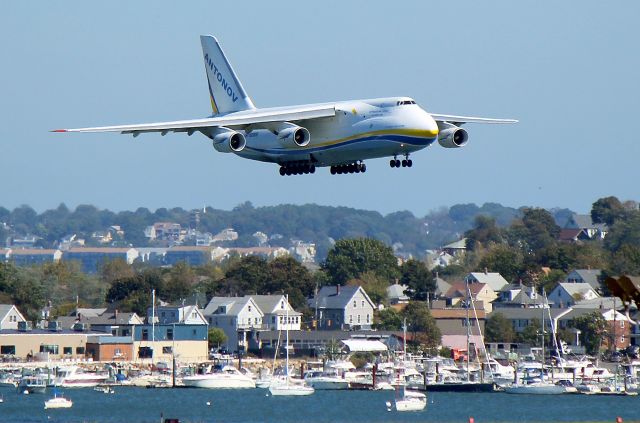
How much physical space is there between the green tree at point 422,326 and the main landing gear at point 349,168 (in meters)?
49.2

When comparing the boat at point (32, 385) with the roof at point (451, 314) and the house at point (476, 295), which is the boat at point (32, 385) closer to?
the roof at point (451, 314)

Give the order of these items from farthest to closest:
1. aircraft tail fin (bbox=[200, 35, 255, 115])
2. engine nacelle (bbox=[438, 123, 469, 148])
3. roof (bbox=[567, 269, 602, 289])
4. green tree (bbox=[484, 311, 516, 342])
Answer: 1. roof (bbox=[567, 269, 602, 289])
2. green tree (bbox=[484, 311, 516, 342])
3. aircraft tail fin (bbox=[200, 35, 255, 115])
4. engine nacelle (bbox=[438, 123, 469, 148])

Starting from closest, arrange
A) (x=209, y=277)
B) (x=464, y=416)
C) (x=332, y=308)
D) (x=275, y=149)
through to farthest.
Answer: (x=275, y=149) < (x=464, y=416) < (x=332, y=308) < (x=209, y=277)

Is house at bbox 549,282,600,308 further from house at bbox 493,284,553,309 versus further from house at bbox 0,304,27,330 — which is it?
house at bbox 0,304,27,330

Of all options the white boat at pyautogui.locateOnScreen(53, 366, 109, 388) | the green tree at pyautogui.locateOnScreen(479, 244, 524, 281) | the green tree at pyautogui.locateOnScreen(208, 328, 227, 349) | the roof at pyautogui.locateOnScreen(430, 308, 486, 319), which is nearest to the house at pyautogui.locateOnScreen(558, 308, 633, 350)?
the roof at pyautogui.locateOnScreen(430, 308, 486, 319)

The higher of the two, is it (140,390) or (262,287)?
(262,287)

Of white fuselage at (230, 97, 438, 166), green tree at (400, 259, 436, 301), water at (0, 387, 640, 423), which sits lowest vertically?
water at (0, 387, 640, 423)

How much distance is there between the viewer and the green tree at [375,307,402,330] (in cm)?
11119

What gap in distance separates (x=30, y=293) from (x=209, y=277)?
28.3 metres

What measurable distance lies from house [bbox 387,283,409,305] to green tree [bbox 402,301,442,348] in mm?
18188

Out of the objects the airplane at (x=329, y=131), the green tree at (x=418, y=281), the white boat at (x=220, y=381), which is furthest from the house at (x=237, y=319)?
the airplane at (x=329, y=131)

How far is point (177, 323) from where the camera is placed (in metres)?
104

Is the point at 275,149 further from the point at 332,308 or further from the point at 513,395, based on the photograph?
the point at 332,308

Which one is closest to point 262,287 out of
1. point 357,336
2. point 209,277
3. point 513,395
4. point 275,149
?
point 357,336
